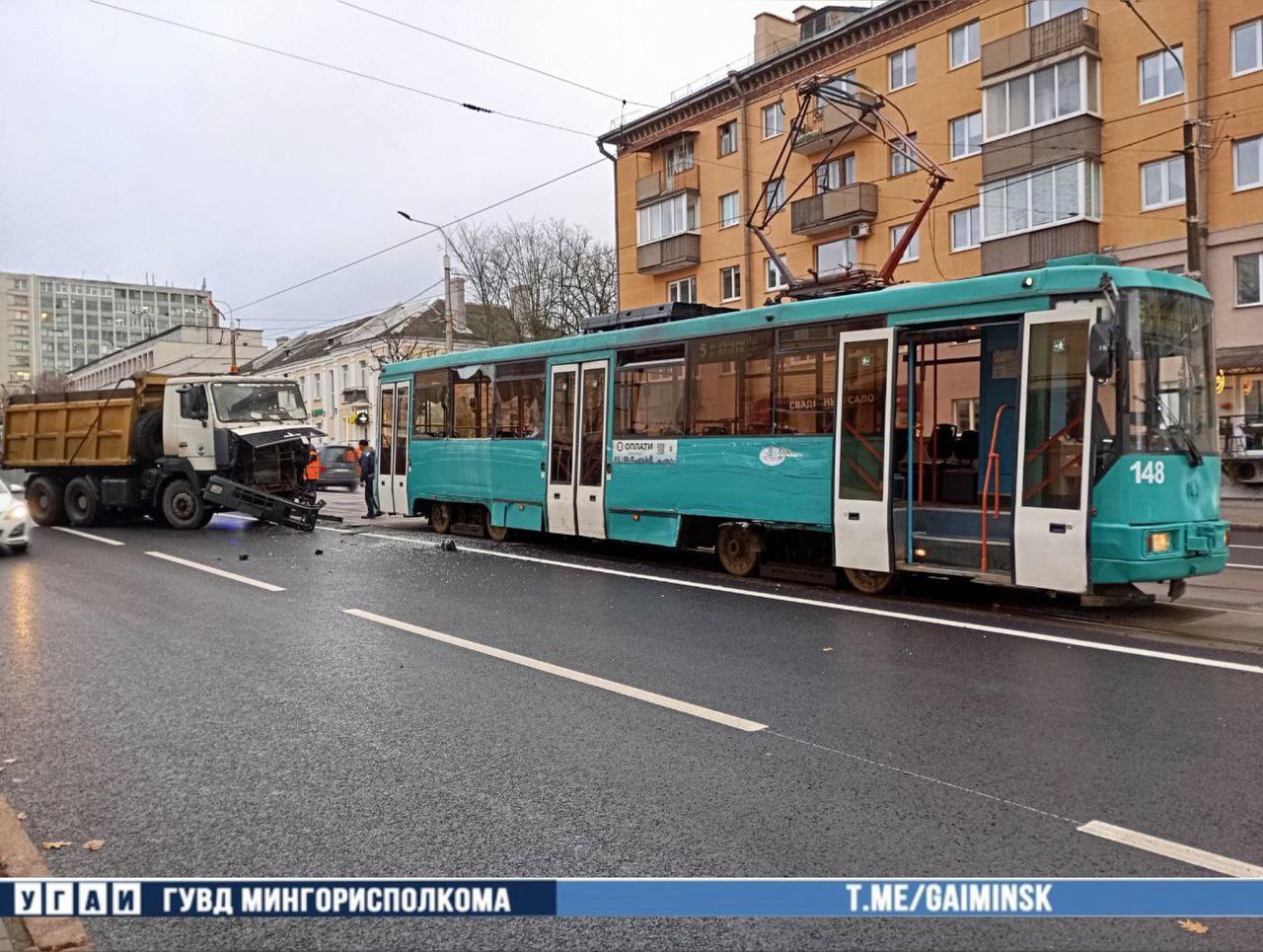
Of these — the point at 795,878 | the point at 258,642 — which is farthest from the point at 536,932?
the point at 258,642

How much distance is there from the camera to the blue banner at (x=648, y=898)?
Answer: 334 cm

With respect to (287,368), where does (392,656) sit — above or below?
below

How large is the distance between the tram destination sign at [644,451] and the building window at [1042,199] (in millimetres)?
17589

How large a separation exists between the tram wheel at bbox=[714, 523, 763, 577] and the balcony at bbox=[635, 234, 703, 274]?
88.9ft

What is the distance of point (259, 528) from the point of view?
19250 millimetres

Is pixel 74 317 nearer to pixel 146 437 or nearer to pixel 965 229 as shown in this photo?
pixel 146 437

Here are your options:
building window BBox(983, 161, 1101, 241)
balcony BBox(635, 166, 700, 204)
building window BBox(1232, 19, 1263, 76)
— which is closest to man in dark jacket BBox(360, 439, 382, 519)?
building window BBox(983, 161, 1101, 241)

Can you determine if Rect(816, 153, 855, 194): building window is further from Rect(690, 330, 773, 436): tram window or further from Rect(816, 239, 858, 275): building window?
Rect(690, 330, 773, 436): tram window

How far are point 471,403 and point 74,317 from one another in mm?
176708

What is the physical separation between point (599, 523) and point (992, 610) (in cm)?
582

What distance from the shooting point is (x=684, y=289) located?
38875mm

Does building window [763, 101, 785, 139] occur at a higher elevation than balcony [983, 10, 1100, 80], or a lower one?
higher

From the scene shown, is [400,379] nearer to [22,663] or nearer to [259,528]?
[259,528]

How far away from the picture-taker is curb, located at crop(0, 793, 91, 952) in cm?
Result: 325
